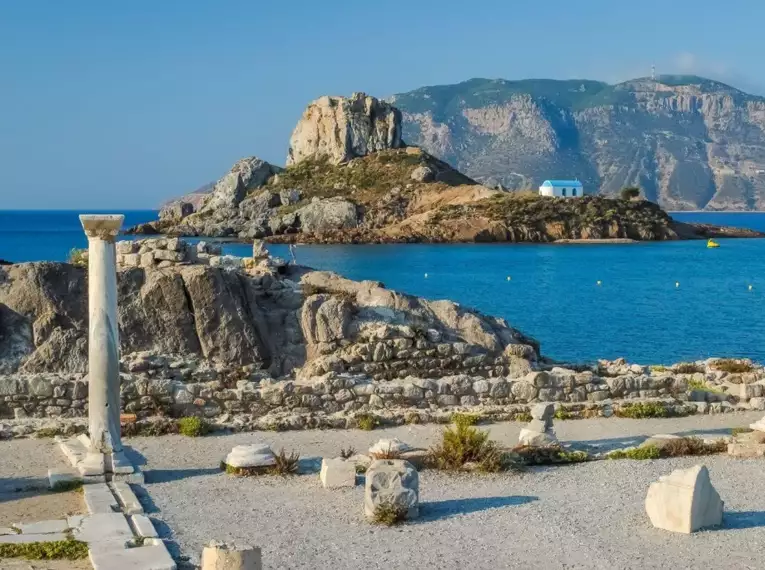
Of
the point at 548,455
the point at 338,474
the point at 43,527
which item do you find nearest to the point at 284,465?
the point at 338,474

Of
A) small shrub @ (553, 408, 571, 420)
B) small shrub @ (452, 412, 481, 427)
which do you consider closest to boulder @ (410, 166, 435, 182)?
small shrub @ (553, 408, 571, 420)

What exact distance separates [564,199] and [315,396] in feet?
377

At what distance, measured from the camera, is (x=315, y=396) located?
1738 centimetres

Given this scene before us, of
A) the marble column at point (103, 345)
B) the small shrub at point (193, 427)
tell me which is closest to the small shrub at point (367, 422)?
the small shrub at point (193, 427)

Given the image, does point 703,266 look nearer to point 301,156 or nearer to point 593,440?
point 301,156

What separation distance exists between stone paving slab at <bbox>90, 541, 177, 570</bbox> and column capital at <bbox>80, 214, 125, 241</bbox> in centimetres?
449

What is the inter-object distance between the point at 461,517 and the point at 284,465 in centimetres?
278

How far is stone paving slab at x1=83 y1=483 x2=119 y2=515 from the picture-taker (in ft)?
38.9

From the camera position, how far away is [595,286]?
232 feet

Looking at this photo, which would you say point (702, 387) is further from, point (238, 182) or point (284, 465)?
point (238, 182)

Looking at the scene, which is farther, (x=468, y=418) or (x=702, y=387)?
(x=702, y=387)

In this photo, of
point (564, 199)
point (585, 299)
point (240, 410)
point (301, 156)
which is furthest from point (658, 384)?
point (301, 156)

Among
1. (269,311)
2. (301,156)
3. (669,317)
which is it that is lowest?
(669,317)

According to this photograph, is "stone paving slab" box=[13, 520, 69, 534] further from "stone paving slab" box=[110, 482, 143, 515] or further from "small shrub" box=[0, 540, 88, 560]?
"stone paving slab" box=[110, 482, 143, 515]
